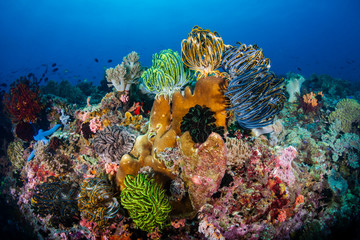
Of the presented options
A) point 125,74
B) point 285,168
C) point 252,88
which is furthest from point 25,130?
point 285,168

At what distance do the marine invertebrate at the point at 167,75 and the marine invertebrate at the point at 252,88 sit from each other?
132cm

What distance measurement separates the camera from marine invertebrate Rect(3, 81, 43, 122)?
908cm

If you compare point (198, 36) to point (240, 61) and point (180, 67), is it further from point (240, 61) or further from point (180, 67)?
point (240, 61)

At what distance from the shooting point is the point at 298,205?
4.59 metres

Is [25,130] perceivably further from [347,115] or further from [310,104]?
[347,115]

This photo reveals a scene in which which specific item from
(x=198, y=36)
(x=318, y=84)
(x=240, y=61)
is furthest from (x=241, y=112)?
(x=318, y=84)

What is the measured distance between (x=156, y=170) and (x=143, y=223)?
51.1 inches

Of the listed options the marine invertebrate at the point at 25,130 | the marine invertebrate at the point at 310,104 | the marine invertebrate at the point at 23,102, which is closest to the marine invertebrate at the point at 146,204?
the marine invertebrate at the point at 25,130

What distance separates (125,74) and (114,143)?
3.79 m

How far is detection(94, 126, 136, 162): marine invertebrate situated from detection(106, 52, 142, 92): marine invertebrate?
3118 mm

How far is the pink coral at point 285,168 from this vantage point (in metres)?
4.30

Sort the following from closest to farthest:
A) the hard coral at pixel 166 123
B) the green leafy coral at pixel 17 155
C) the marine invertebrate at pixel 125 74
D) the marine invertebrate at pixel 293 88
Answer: the hard coral at pixel 166 123 < the marine invertebrate at pixel 125 74 < the marine invertebrate at pixel 293 88 < the green leafy coral at pixel 17 155

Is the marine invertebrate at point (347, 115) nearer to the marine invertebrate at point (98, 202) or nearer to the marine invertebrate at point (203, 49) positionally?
the marine invertebrate at point (203, 49)

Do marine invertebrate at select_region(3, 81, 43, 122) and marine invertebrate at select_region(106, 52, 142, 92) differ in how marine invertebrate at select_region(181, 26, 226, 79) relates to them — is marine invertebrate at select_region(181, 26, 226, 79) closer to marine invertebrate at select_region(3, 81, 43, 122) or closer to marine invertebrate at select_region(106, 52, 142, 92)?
marine invertebrate at select_region(106, 52, 142, 92)
